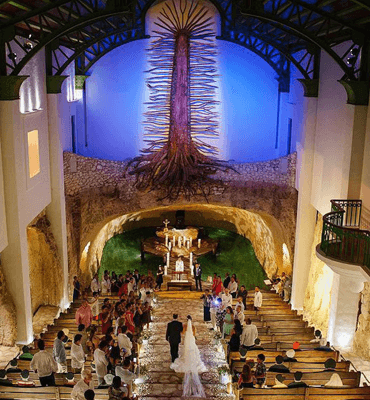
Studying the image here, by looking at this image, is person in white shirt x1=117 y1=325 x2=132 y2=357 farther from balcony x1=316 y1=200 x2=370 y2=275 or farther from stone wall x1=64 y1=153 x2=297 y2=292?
stone wall x1=64 y1=153 x2=297 y2=292

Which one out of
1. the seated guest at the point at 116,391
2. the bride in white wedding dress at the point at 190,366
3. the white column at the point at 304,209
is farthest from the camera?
the white column at the point at 304,209

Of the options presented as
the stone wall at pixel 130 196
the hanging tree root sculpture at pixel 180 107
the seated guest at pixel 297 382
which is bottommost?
the seated guest at pixel 297 382

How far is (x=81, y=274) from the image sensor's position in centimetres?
2316

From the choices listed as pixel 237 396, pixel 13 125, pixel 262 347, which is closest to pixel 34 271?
pixel 13 125

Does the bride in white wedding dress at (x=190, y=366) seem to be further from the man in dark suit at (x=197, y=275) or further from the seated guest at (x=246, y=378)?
the man in dark suit at (x=197, y=275)

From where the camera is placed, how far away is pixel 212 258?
28.8 metres

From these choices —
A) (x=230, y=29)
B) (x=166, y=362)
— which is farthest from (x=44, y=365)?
(x=230, y=29)

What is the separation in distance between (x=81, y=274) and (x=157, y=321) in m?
7.14

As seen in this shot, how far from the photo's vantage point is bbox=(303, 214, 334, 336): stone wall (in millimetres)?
18416

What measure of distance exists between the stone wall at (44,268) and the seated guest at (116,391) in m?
10.0

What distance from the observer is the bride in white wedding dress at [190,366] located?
1173 cm

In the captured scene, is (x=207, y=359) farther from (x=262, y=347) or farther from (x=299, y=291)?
(x=299, y=291)

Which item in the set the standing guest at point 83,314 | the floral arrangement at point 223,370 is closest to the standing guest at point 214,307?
→ the floral arrangement at point 223,370

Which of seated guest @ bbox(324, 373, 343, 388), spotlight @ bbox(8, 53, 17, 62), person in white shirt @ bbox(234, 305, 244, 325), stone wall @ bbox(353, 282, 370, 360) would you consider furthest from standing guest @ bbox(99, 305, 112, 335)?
stone wall @ bbox(353, 282, 370, 360)
